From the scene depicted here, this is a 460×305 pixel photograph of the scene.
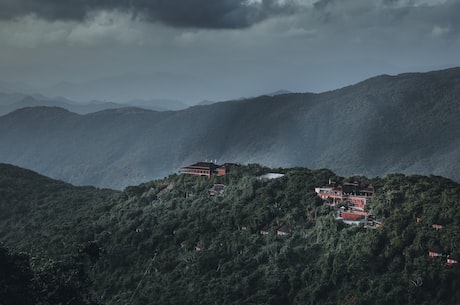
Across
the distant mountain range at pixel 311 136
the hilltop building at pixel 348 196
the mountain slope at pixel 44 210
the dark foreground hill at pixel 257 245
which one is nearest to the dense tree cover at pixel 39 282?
the dark foreground hill at pixel 257 245

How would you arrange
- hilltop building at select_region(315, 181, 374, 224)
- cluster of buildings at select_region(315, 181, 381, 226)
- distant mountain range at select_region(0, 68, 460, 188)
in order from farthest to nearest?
distant mountain range at select_region(0, 68, 460, 188), hilltop building at select_region(315, 181, 374, 224), cluster of buildings at select_region(315, 181, 381, 226)

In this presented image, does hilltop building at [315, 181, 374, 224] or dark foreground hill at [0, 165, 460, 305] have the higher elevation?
hilltop building at [315, 181, 374, 224]

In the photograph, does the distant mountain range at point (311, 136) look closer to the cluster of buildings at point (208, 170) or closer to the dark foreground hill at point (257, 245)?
the cluster of buildings at point (208, 170)

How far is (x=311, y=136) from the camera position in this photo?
483ft

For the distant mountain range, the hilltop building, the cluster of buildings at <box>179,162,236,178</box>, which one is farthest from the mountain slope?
the distant mountain range

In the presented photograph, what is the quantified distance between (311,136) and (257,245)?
106 meters

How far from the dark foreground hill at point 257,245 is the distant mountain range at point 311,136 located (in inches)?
2269

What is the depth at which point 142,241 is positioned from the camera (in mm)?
47719

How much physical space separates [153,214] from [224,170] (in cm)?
901

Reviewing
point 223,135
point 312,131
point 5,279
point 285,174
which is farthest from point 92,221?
point 223,135

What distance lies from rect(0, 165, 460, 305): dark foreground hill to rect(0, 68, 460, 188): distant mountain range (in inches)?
2269

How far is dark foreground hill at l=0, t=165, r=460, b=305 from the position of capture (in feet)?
115

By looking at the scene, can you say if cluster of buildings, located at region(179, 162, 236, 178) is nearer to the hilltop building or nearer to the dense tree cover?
the hilltop building

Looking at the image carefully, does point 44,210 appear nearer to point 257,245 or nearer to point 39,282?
point 257,245
